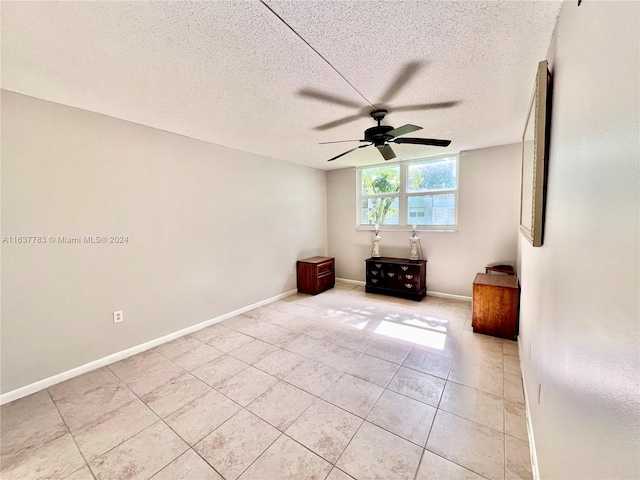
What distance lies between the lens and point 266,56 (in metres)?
1.58

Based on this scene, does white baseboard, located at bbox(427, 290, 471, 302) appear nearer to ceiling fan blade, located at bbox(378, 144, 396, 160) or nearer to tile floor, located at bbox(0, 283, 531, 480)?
tile floor, located at bbox(0, 283, 531, 480)

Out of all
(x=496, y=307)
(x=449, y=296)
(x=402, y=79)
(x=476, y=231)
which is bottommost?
(x=449, y=296)

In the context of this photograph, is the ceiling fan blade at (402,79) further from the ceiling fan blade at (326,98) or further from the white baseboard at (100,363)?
the white baseboard at (100,363)

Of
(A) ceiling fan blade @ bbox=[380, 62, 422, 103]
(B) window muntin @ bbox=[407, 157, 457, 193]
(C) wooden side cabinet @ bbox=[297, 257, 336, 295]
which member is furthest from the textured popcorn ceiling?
(C) wooden side cabinet @ bbox=[297, 257, 336, 295]

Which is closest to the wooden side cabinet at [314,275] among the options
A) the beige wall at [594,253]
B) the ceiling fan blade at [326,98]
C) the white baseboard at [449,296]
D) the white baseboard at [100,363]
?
the white baseboard at [100,363]

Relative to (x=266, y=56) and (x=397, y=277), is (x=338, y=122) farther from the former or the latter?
(x=397, y=277)

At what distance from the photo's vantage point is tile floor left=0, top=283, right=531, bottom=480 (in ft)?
4.81

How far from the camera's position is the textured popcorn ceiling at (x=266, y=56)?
1.26 metres

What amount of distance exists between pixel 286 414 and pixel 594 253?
1914 mm

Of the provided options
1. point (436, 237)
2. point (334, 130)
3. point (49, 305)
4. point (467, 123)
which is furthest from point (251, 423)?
point (436, 237)

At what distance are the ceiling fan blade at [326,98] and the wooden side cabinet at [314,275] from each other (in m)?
2.81

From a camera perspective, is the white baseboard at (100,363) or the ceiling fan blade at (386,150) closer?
the white baseboard at (100,363)

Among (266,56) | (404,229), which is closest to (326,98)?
(266,56)

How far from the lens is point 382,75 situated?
178 cm
